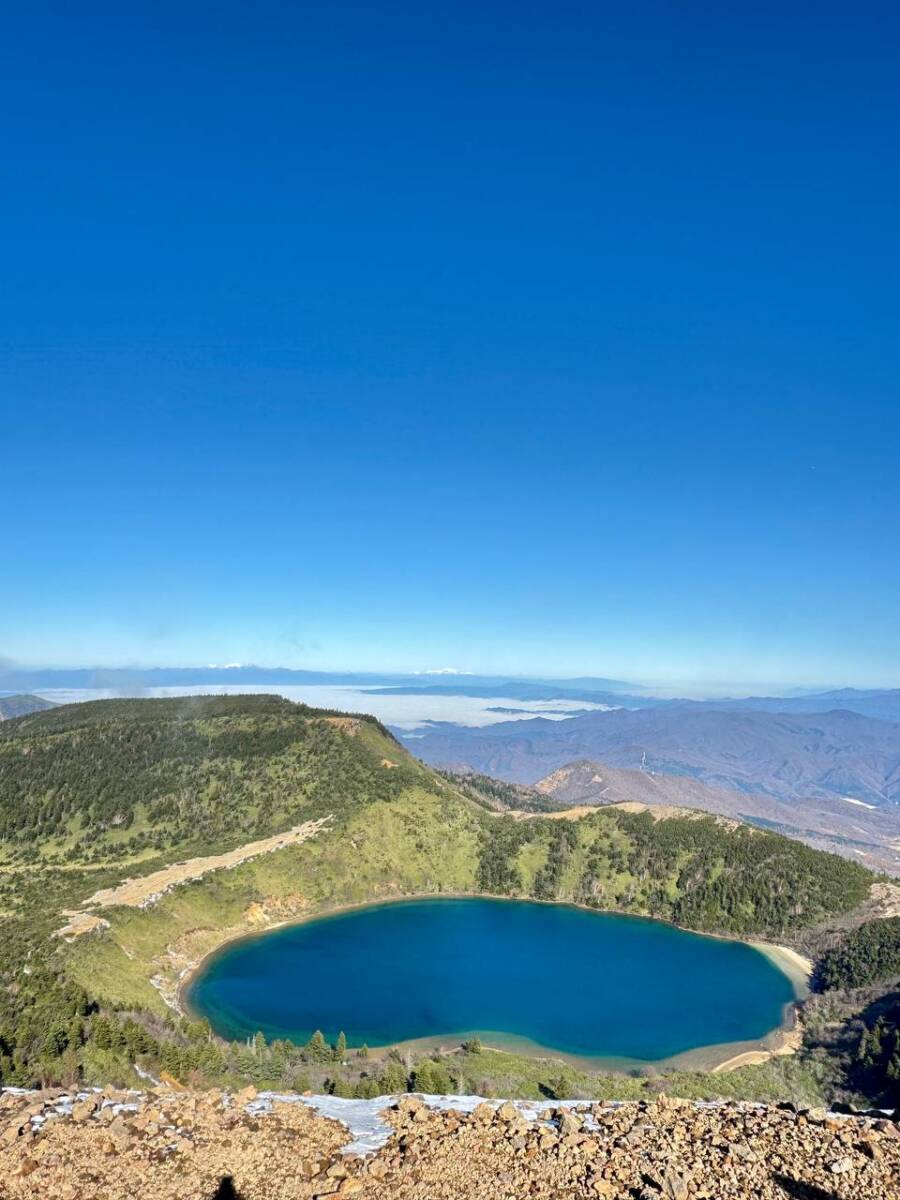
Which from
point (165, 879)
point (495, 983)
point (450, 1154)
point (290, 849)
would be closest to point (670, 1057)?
point (495, 983)

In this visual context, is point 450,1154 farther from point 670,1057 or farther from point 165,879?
point 165,879

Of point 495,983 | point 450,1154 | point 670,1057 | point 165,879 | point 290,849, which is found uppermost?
point 450,1154

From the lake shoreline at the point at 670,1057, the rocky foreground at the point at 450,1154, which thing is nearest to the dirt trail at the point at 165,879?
the lake shoreline at the point at 670,1057

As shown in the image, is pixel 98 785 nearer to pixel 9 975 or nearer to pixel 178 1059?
pixel 9 975

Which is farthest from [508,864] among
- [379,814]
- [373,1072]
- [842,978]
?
[373,1072]

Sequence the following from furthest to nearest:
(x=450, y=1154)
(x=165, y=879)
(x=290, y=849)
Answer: (x=290, y=849) → (x=165, y=879) → (x=450, y=1154)

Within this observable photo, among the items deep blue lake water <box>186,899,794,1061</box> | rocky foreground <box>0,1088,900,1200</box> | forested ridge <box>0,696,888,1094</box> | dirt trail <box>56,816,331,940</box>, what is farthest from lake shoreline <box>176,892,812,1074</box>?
rocky foreground <box>0,1088,900,1200</box>

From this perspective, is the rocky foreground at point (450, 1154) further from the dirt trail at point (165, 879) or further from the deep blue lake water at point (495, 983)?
the dirt trail at point (165, 879)
